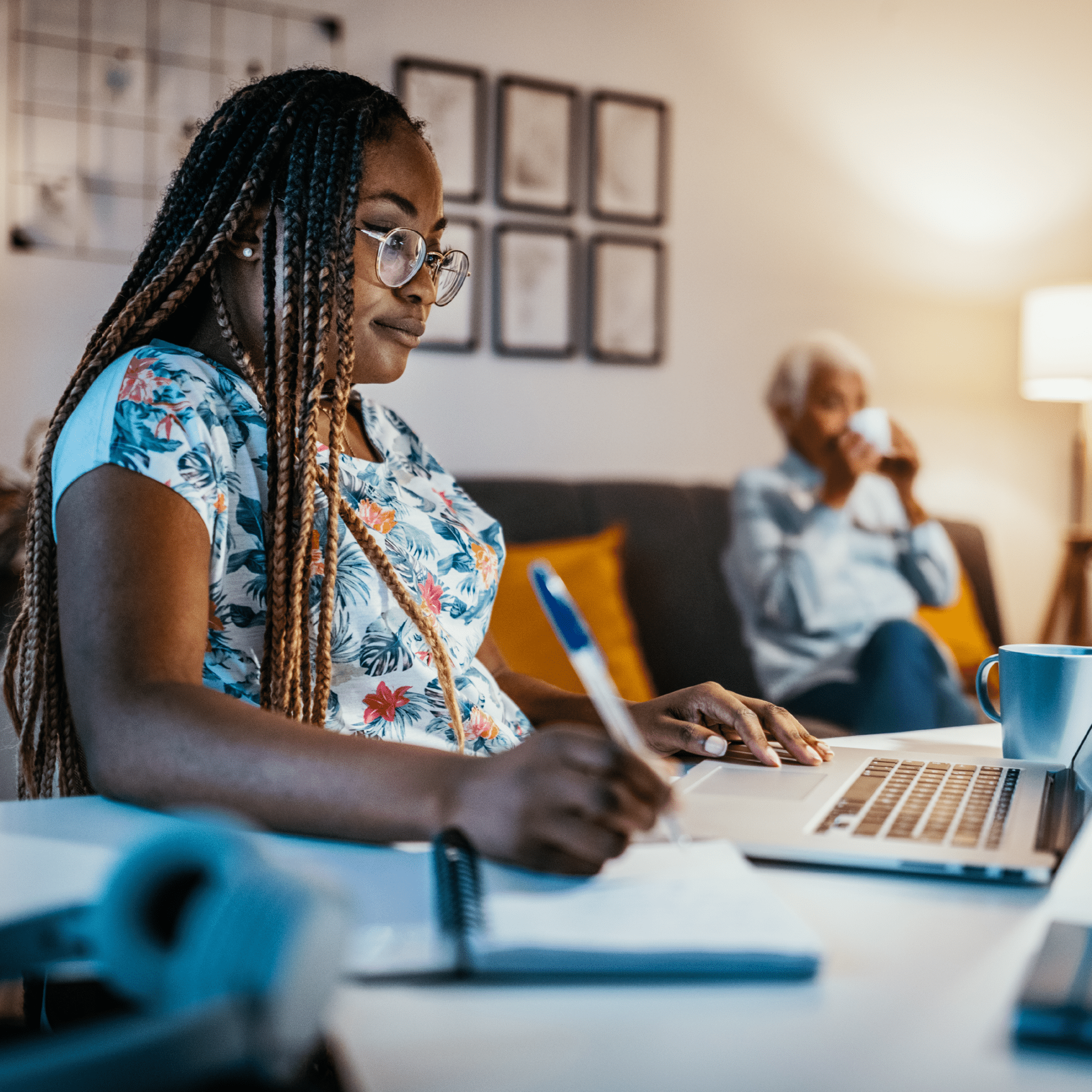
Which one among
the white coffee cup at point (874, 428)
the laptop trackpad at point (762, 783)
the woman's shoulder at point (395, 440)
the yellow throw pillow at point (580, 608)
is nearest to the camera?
the laptop trackpad at point (762, 783)

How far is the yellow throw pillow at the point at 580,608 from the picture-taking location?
2.02m

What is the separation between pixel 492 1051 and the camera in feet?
1.28

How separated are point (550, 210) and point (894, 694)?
1332mm

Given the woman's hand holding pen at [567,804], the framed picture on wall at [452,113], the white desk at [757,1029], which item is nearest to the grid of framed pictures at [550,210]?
the framed picture on wall at [452,113]

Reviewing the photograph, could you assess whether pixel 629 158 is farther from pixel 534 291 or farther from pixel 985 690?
pixel 985 690

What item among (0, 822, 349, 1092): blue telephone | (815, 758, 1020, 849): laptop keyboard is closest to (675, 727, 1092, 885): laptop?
(815, 758, 1020, 849): laptop keyboard

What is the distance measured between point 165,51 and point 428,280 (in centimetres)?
154

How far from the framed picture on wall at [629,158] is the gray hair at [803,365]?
19.9 inches

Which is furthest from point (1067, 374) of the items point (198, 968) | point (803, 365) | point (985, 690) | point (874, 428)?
point (198, 968)

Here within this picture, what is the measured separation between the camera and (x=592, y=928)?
1.55 ft

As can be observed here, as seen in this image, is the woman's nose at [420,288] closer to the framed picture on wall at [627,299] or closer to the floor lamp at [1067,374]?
the framed picture on wall at [627,299]

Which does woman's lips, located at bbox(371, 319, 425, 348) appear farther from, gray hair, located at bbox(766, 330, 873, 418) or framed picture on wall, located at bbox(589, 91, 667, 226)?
gray hair, located at bbox(766, 330, 873, 418)

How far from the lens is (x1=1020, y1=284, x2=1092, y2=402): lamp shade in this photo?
2.80 metres

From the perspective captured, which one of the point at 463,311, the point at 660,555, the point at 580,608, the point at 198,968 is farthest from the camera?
the point at 463,311
